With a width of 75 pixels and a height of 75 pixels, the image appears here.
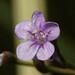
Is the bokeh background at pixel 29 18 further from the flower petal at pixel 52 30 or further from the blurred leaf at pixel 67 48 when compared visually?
the flower petal at pixel 52 30

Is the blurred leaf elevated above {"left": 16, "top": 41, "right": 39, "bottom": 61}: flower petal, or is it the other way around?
{"left": 16, "top": 41, "right": 39, "bottom": 61}: flower petal

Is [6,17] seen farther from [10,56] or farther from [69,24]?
[10,56]

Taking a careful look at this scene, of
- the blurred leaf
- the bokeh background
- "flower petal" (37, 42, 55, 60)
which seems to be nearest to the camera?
"flower petal" (37, 42, 55, 60)

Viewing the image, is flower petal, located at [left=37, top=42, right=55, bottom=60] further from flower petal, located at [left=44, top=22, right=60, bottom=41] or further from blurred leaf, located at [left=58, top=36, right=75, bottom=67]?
blurred leaf, located at [left=58, top=36, right=75, bottom=67]

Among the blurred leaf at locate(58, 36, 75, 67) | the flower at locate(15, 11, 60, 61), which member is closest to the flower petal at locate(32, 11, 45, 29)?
the flower at locate(15, 11, 60, 61)

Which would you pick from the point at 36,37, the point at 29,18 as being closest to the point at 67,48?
the point at 36,37

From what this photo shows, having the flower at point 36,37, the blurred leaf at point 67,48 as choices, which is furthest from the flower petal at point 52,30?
the blurred leaf at point 67,48

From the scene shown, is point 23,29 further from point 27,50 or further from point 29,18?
point 29,18

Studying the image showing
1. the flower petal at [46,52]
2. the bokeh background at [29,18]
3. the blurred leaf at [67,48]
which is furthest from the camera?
the bokeh background at [29,18]

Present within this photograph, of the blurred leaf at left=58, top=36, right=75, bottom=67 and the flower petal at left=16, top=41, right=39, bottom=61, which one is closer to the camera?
the flower petal at left=16, top=41, right=39, bottom=61
